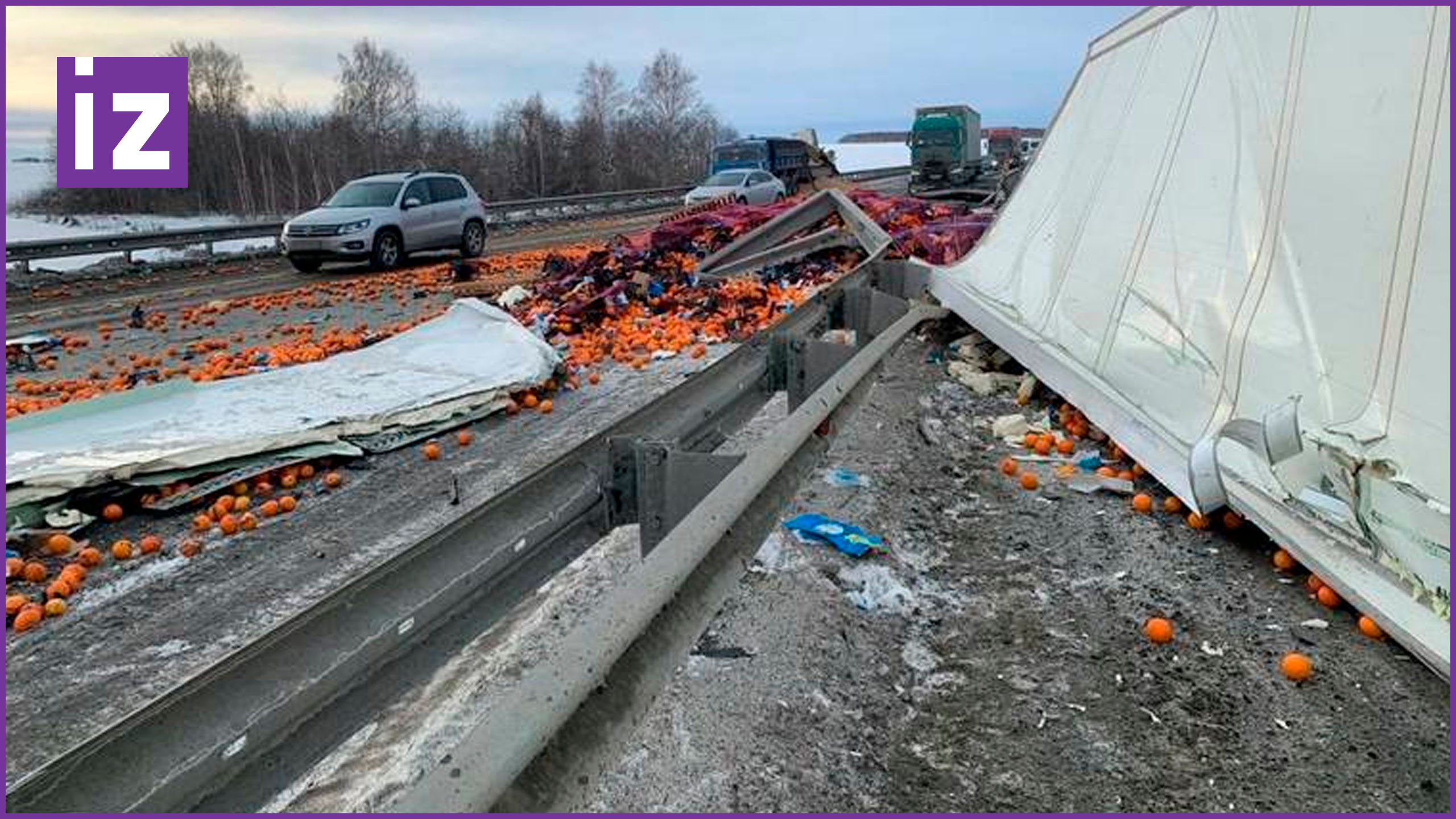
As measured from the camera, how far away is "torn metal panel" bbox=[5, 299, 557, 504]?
5871 millimetres

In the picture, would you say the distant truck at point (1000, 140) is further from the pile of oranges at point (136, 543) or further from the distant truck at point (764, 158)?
the pile of oranges at point (136, 543)

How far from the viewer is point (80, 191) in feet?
144

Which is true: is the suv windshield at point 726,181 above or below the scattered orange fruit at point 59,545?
above

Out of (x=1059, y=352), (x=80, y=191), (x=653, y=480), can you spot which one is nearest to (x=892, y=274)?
(x=1059, y=352)

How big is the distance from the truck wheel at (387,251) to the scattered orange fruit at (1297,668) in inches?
739

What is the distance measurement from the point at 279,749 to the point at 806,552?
9.68ft

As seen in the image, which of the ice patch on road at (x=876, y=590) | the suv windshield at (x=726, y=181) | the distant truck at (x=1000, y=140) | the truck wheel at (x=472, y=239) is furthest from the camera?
the distant truck at (x=1000, y=140)

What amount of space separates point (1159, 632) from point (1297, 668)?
459mm

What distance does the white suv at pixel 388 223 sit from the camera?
63.7 feet

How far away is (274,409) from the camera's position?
22.9ft

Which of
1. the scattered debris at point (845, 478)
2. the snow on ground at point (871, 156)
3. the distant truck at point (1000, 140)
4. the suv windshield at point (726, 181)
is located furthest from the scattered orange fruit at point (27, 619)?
the snow on ground at point (871, 156)

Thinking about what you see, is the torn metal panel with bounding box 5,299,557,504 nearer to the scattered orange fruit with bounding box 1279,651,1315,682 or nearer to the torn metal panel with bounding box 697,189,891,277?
the torn metal panel with bounding box 697,189,891,277

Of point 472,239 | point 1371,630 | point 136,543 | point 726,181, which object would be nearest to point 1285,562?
point 1371,630

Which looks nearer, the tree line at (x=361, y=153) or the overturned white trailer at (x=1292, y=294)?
the overturned white trailer at (x=1292, y=294)
